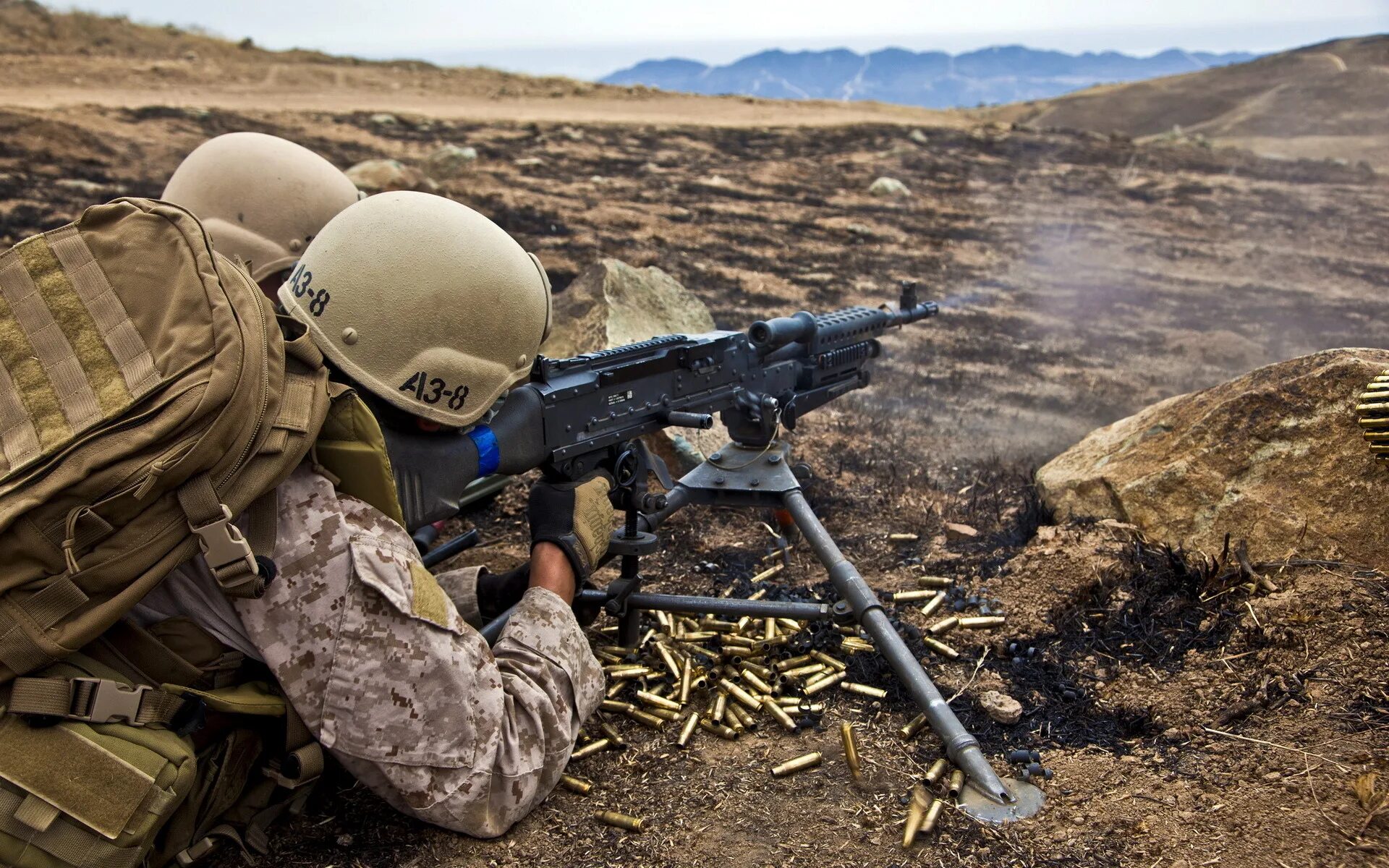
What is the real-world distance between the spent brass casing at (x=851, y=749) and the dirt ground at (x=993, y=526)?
55 mm

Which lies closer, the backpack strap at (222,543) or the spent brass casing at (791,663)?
the backpack strap at (222,543)

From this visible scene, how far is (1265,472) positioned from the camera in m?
4.55

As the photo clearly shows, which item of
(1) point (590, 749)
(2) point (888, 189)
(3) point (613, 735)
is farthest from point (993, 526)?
(2) point (888, 189)

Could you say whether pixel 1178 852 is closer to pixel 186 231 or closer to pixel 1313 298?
pixel 186 231

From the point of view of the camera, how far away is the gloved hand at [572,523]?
344 centimetres

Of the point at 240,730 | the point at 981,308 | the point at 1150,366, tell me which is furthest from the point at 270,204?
the point at 981,308

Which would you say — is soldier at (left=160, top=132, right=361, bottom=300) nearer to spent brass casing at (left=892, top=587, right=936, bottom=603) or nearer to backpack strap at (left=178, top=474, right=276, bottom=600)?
backpack strap at (left=178, top=474, right=276, bottom=600)

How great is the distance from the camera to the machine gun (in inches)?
135

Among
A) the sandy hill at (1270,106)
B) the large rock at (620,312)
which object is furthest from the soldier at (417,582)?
the sandy hill at (1270,106)

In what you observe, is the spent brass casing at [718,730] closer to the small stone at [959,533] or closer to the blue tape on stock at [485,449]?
the blue tape on stock at [485,449]

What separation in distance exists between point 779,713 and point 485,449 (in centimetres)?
153

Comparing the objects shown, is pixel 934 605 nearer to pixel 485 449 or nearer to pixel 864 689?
pixel 864 689

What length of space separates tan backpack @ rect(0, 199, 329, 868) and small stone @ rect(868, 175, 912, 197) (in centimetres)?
1841

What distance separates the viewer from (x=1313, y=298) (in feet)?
46.0
